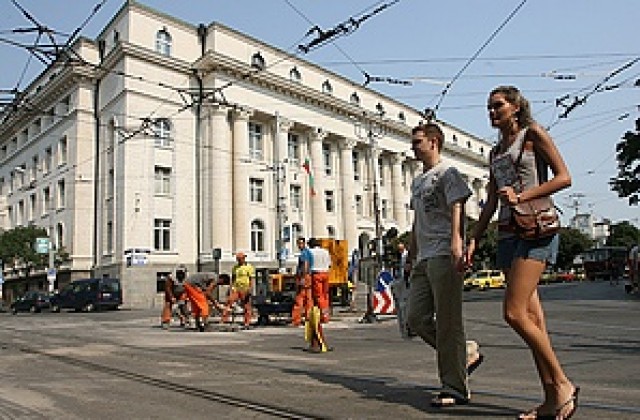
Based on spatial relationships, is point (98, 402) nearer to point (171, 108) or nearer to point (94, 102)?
point (171, 108)

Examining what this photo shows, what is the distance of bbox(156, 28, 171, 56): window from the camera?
42.5m

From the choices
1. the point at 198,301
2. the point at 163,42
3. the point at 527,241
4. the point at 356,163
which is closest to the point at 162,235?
the point at 163,42

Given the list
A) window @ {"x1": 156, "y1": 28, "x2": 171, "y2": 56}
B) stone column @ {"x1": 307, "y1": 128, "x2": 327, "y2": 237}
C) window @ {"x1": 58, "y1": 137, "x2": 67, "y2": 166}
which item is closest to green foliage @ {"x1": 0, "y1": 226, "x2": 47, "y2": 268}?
window @ {"x1": 58, "y1": 137, "x2": 67, "y2": 166}

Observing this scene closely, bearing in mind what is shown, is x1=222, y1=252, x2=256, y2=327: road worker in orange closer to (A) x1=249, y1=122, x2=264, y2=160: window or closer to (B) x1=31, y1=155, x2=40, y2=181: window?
(A) x1=249, y1=122, x2=264, y2=160: window

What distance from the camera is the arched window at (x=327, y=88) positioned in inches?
2070

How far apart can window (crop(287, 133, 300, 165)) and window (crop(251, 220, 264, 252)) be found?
Result: 654 cm

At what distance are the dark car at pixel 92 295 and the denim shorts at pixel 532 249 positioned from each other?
30737 millimetres

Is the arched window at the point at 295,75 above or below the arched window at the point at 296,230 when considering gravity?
above

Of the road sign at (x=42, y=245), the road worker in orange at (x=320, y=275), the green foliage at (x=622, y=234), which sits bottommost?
the road worker in orange at (x=320, y=275)

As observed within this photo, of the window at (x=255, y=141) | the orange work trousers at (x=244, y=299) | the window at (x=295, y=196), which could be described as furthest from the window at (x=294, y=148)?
the orange work trousers at (x=244, y=299)

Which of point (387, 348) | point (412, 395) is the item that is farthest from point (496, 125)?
point (387, 348)

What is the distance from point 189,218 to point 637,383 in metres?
39.6

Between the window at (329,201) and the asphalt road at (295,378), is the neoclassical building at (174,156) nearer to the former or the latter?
the window at (329,201)

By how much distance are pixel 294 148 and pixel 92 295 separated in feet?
79.1
